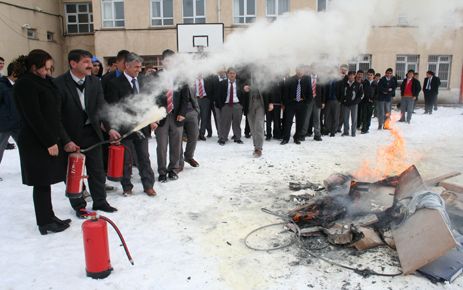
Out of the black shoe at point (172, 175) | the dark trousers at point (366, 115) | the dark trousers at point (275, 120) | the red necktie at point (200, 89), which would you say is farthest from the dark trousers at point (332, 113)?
the black shoe at point (172, 175)

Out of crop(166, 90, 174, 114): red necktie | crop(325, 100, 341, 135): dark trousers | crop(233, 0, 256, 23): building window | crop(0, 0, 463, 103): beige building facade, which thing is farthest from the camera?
crop(233, 0, 256, 23): building window

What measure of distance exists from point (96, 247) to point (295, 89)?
7791mm

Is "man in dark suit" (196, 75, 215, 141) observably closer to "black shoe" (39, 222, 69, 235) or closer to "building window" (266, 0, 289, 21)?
"black shoe" (39, 222, 69, 235)

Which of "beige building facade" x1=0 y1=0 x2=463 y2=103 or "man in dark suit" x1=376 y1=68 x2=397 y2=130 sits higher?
"beige building facade" x1=0 y1=0 x2=463 y2=103

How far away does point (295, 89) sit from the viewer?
1030 centimetres

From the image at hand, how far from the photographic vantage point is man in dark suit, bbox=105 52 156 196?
5.91 meters

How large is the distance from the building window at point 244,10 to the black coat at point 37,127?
708 inches

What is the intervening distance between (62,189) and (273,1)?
17.8 metres

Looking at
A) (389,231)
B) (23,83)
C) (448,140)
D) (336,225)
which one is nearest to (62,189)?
(23,83)

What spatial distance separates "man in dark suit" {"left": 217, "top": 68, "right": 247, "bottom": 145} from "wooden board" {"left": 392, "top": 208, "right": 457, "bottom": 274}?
679cm

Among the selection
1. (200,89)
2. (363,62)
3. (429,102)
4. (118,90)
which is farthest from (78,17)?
(118,90)

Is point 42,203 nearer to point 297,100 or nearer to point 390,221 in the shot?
point 390,221

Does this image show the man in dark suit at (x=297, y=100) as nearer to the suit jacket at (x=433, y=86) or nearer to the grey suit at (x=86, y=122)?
the grey suit at (x=86, y=122)

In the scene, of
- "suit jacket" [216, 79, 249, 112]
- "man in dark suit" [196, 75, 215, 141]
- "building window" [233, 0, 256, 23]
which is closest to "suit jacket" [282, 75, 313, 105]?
"suit jacket" [216, 79, 249, 112]
